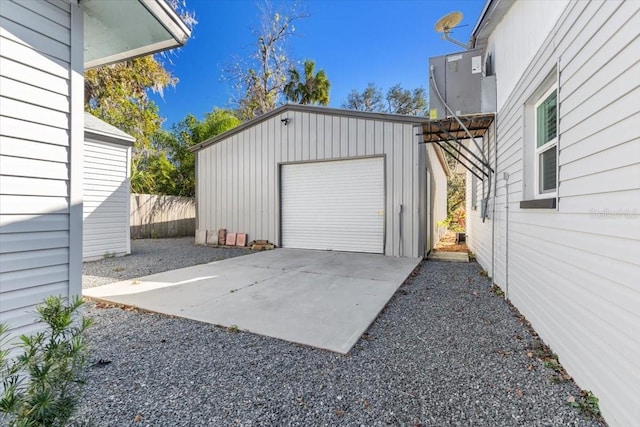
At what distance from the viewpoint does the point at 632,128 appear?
58.1 inches

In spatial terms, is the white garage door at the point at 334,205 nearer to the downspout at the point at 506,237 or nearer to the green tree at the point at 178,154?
the downspout at the point at 506,237

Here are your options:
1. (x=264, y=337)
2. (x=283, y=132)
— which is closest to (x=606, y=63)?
(x=264, y=337)

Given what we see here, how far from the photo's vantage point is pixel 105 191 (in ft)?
23.0

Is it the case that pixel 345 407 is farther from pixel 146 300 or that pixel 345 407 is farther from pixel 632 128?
pixel 146 300

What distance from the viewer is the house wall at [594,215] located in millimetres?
1490

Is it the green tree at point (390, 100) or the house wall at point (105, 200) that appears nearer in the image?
the house wall at point (105, 200)

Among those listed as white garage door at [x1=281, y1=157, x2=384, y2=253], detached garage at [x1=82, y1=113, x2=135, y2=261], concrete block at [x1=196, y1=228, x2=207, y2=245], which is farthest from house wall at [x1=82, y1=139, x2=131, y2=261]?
white garage door at [x1=281, y1=157, x2=384, y2=253]

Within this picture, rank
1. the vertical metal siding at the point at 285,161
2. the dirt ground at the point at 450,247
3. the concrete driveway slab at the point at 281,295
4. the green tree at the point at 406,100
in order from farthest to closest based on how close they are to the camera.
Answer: the green tree at the point at 406,100 < the dirt ground at the point at 450,247 < the vertical metal siding at the point at 285,161 < the concrete driveway slab at the point at 281,295

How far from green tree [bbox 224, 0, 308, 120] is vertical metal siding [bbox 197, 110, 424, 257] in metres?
8.49

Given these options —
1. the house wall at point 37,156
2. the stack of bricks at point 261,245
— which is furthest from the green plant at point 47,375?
the stack of bricks at point 261,245

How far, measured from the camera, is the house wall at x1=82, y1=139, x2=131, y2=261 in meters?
6.70

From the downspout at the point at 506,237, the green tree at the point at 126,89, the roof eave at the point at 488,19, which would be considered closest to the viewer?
the downspout at the point at 506,237

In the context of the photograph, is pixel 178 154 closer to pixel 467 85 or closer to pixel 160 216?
pixel 160 216

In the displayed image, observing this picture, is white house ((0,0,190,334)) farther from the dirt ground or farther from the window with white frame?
the dirt ground
